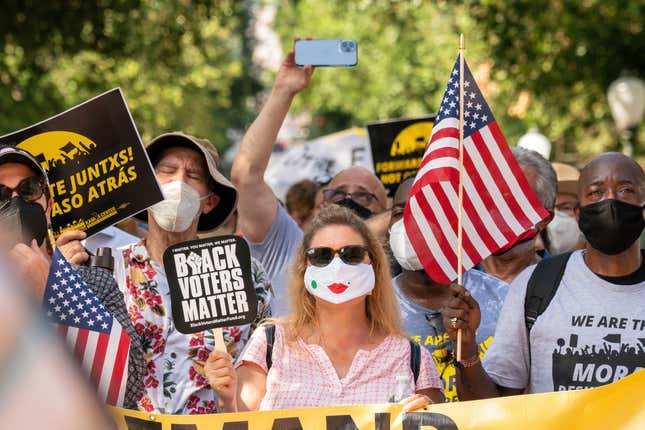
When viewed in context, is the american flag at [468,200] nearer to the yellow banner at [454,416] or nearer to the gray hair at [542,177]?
the yellow banner at [454,416]

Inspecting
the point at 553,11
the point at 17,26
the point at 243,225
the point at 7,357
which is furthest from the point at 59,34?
the point at 7,357

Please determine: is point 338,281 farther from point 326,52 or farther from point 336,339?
point 326,52

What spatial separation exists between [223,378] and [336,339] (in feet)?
1.73

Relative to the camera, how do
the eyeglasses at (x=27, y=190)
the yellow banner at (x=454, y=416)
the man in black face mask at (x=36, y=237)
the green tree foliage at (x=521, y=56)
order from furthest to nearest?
the green tree foliage at (x=521, y=56)
the eyeglasses at (x=27, y=190)
the yellow banner at (x=454, y=416)
the man in black face mask at (x=36, y=237)

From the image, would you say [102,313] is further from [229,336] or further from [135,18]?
[135,18]

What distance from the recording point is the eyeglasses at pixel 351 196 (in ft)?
21.2

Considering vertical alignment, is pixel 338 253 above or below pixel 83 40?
below

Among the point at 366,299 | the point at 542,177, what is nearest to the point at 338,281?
the point at 366,299

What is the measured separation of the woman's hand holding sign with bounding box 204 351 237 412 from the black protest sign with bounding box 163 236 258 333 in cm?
25

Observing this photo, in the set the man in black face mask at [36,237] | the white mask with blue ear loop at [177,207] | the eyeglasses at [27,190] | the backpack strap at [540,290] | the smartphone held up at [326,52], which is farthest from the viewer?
the smartphone held up at [326,52]

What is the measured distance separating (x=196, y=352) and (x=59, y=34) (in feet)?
33.6

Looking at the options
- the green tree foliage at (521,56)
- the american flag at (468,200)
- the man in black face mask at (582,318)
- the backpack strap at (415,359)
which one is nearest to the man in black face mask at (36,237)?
the backpack strap at (415,359)

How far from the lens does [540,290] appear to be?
14.3 feet

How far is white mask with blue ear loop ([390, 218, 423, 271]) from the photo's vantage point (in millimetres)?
5098
